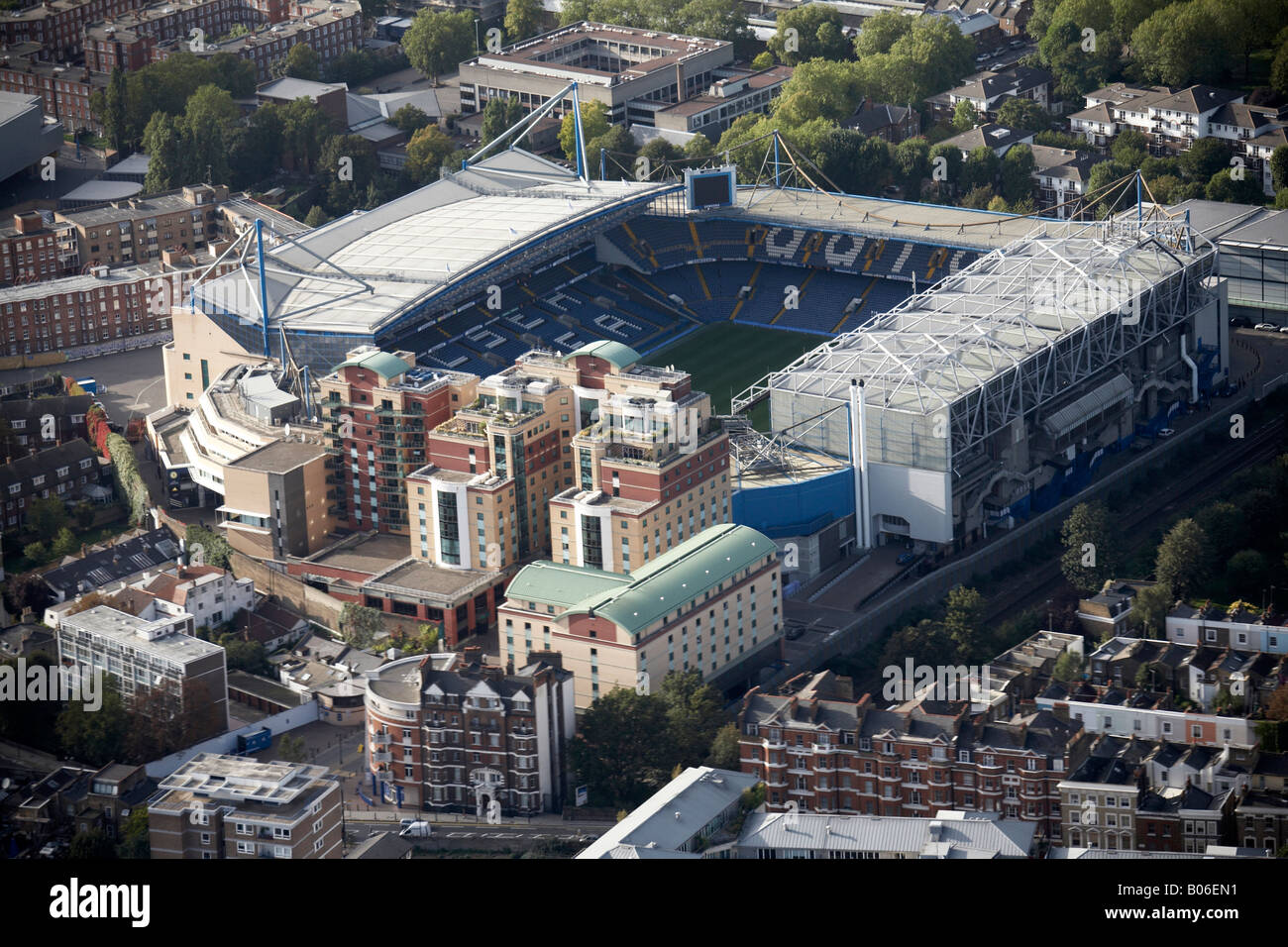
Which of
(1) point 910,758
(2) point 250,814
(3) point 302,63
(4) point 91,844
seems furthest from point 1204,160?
(4) point 91,844

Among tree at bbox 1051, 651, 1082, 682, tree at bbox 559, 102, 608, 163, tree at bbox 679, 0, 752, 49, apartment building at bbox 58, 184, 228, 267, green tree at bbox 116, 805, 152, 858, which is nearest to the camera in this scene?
green tree at bbox 116, 805, 152, 858

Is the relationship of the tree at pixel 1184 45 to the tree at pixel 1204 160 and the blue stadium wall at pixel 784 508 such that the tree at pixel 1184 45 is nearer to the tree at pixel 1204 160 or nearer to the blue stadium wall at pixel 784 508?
the tree at pixel 1204 160

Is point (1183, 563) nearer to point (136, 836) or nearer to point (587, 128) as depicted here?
point (136, 836)

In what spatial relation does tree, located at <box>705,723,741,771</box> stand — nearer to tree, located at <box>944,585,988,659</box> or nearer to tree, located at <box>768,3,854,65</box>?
tree, located at <box>944,585,988,659</box>

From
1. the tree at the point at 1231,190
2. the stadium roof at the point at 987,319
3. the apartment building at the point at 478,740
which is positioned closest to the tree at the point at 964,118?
the tree at the point at 1231,190

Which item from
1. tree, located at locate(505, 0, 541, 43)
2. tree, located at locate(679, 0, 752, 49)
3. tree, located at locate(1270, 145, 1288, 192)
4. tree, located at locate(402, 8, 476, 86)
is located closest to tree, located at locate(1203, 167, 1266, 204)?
tree, located at locate(1270, 145, 1288, 192)

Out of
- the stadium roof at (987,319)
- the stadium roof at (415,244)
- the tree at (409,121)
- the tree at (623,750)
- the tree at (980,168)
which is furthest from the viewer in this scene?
the tree at (409,121)
